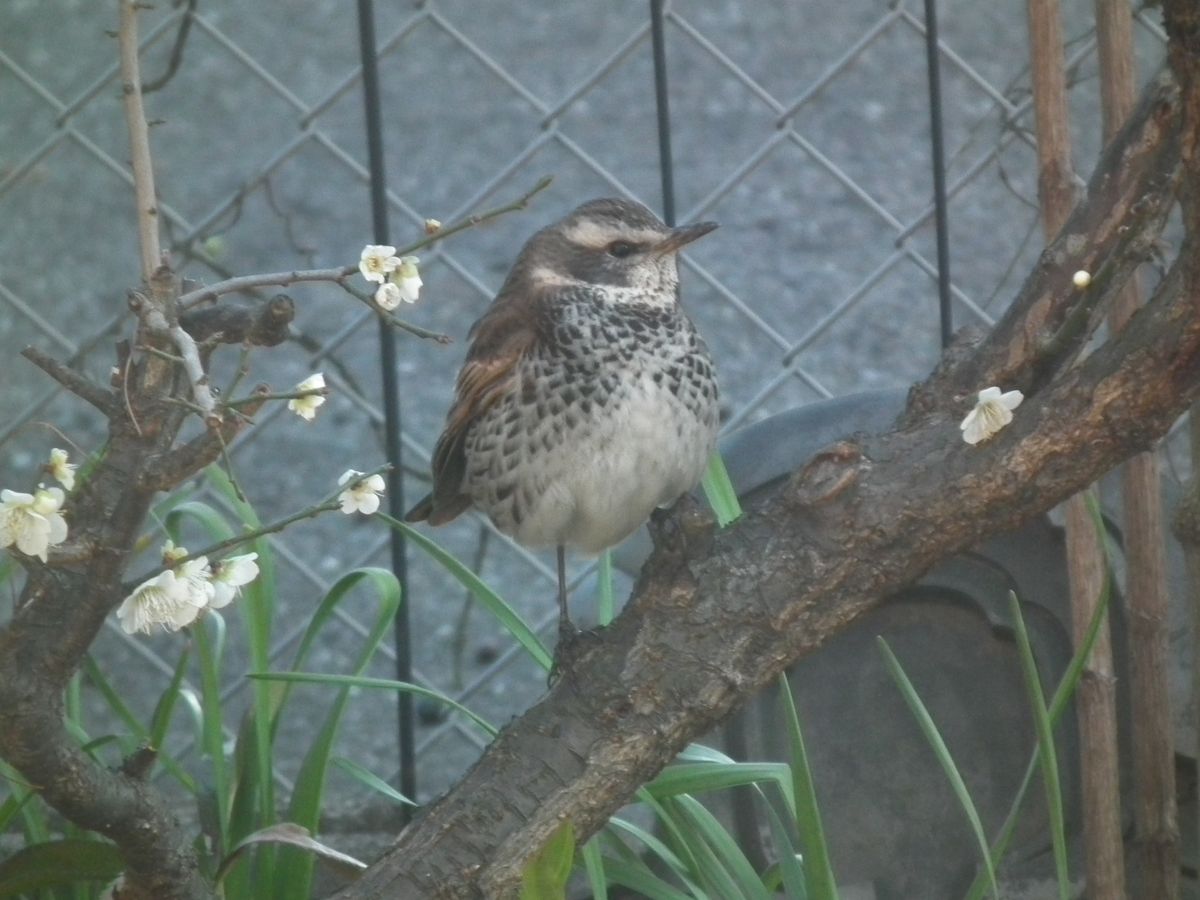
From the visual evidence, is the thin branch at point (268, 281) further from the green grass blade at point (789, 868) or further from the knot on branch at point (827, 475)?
the green grass blade at point (789, 868)

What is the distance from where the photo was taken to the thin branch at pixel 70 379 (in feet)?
4.92

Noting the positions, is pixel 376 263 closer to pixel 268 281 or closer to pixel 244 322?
pixel 268 281

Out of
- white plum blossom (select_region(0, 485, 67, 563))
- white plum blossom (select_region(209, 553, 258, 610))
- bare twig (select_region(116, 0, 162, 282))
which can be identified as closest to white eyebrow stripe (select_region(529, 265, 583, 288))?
bare twig (select_region(116, 0, 162, 282))

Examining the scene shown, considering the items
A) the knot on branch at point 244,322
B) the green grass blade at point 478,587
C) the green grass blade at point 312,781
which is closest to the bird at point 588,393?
the green grass blade at point 478,587

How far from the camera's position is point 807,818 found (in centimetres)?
181

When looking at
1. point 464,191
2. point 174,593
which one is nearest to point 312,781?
point 174,593

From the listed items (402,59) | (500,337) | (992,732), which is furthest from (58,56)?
(992,732)

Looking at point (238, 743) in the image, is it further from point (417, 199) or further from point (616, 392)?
point (417, 199)

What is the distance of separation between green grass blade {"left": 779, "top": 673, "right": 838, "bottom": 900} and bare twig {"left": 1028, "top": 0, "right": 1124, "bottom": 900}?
1.76 ft

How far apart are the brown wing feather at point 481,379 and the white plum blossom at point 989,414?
2.57ft

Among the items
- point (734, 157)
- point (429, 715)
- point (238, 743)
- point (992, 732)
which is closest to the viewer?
point (238, 743)

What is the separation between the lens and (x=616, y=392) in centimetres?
228

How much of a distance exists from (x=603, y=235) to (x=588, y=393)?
27 centimetres

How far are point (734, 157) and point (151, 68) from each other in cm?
159
